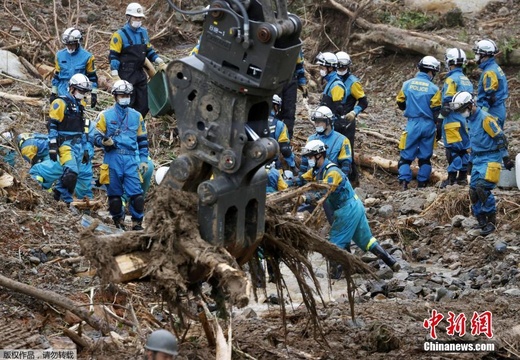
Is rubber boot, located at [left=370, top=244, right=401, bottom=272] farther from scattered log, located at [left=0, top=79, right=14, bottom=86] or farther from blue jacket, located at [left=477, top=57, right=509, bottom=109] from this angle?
scattered log, located at [left=0, top=79, right=14, bottom=86]

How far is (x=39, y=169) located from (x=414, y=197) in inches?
216

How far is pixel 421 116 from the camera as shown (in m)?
16.3

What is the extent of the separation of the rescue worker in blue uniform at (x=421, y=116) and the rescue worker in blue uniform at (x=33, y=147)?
5.46 metres

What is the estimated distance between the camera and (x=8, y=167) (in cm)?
1317

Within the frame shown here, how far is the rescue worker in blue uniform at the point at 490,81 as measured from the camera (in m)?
16.2

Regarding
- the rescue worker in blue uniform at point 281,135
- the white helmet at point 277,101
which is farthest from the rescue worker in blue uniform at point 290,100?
the white helmet at point 277,101

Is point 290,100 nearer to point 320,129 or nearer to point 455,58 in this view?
point 455,58

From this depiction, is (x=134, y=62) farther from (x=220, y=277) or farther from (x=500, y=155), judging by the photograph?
(x=220, y=277)

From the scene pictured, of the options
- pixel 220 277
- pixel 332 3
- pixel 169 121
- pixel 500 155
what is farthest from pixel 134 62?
pixel 220 277

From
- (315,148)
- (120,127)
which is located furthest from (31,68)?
(315,148)

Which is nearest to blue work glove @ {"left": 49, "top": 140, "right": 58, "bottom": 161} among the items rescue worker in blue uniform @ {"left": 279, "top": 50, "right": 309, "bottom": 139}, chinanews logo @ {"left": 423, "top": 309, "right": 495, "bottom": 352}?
rescue worker in blue uniform @ {"left": 279, "top": 50, "right": 309, "bottom": 139}

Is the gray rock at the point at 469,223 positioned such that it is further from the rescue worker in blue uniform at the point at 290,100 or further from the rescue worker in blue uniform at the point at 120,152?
the rescue worker in blue uniform at the point at 120,152

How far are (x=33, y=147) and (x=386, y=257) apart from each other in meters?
5.00

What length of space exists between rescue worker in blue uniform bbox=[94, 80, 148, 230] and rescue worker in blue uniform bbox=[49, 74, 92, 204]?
1.54ft
